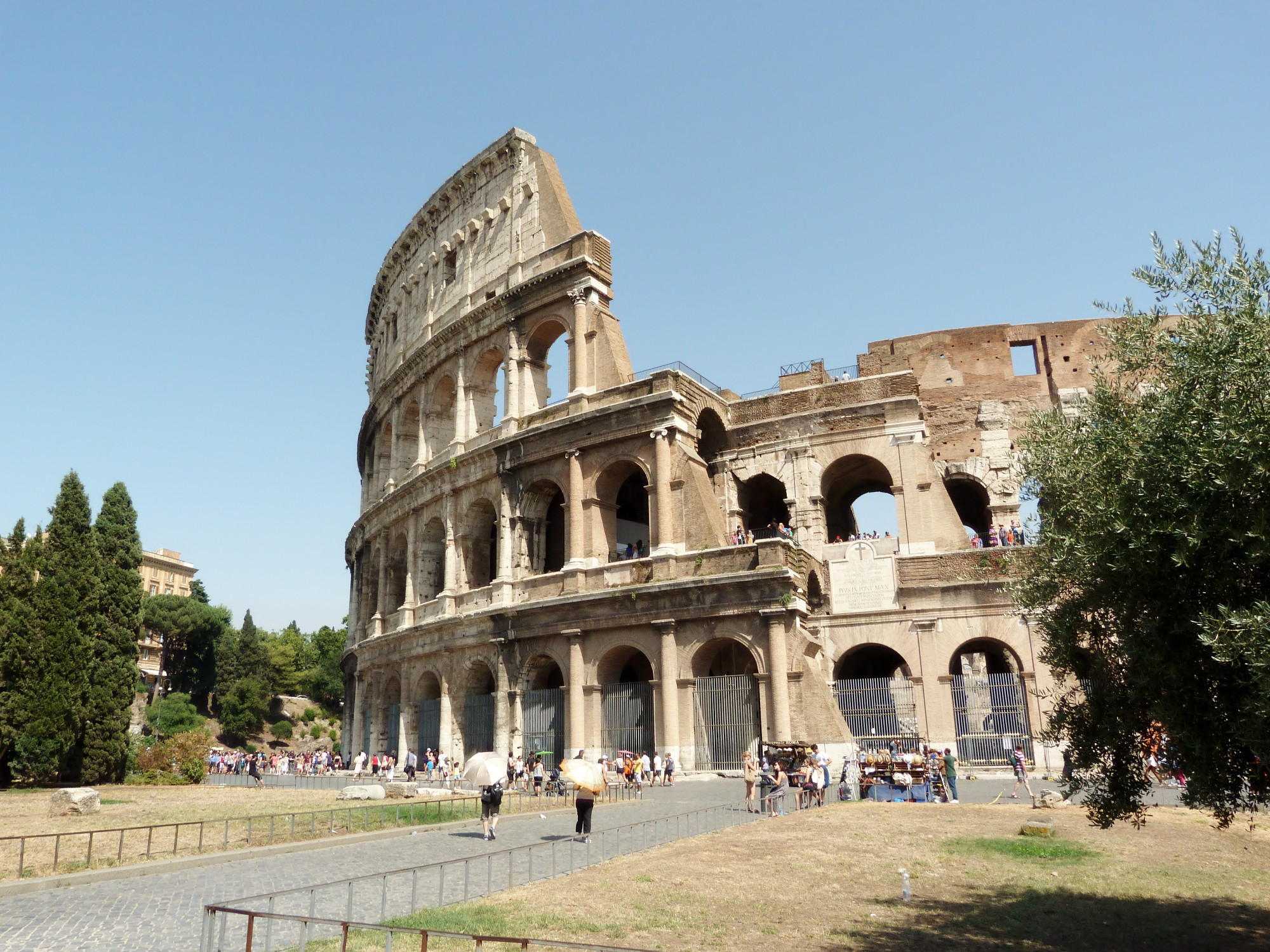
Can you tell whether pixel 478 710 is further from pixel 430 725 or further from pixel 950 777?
pixel 950 777

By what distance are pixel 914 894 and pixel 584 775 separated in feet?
14.5

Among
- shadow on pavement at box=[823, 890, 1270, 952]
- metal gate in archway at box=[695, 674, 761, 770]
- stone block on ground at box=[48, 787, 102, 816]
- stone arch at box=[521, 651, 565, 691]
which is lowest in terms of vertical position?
shadow on pavement at box=[823, 890, 1270, 952]

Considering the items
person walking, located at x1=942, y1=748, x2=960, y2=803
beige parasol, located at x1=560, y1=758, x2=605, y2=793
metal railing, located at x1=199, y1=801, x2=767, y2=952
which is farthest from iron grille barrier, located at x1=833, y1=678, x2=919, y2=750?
beige parasol, located at x1=560, y1=758, x2=605, y2=793

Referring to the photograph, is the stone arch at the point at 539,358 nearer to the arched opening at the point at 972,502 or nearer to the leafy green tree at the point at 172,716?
the arched opening at the point at 972,502

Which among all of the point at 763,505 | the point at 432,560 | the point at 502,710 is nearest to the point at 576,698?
the point at 502,710

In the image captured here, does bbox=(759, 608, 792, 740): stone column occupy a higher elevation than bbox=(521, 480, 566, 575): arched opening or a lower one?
lower

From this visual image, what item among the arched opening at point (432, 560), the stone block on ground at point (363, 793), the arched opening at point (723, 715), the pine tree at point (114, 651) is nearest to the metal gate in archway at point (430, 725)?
the arched opening at point (432, 560)

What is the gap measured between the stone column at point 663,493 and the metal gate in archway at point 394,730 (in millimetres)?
11938

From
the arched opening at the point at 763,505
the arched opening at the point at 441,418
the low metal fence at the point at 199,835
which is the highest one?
the arched opening at the point at 441,418

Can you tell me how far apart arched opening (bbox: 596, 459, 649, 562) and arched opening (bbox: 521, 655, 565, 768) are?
3.52 m

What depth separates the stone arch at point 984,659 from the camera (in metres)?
22.7

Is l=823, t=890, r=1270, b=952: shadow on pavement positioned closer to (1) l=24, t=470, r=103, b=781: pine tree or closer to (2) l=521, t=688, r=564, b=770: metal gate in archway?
(2) l=521, t=688, r=564, b=770: metal gate in archway

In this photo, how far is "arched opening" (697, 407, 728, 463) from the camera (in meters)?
27.0

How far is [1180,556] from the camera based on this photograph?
241 inches
